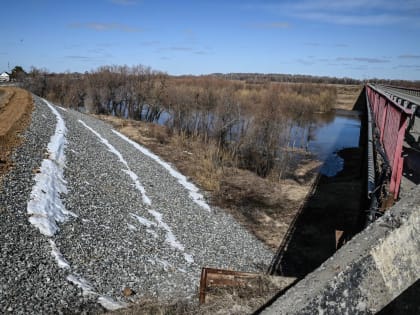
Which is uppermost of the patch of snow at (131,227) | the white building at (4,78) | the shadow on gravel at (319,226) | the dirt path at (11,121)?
the white building at (4,78)

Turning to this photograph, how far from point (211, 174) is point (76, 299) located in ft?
53.5

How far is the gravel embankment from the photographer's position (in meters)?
9.21

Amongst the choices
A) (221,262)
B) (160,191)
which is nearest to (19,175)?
(160,191)

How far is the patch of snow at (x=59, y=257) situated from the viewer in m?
10.2

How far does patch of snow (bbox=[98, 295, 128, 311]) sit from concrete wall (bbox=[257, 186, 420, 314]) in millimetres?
8222

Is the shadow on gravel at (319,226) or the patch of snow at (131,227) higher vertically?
the patch of snow at (131,227)

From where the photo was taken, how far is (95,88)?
58.8 m

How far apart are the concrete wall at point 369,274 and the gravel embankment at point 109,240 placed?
820cm

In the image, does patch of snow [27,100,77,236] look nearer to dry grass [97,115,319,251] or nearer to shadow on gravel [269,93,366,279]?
shadow on gravel [269,93,366,279]

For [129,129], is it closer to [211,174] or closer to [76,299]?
[211,174]

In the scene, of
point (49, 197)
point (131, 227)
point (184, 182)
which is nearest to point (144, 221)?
point (131, 227)

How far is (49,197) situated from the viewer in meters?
13.8

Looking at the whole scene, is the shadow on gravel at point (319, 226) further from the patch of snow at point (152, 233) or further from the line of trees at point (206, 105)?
the line of trees at point (206, 105)

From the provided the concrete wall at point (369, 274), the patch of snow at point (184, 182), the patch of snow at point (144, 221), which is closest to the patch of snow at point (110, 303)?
the patch of snow at point (144, 221)
